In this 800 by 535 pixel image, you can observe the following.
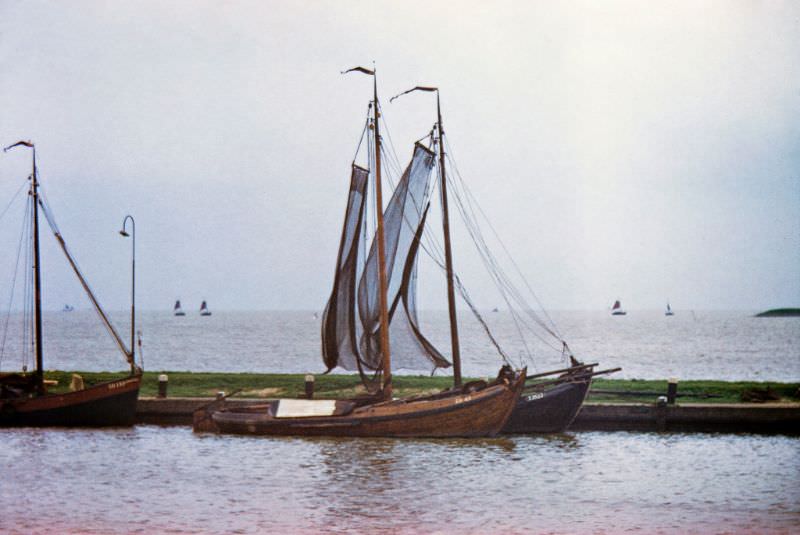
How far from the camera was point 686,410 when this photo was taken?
25.4 m

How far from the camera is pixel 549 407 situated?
25141 millimetres

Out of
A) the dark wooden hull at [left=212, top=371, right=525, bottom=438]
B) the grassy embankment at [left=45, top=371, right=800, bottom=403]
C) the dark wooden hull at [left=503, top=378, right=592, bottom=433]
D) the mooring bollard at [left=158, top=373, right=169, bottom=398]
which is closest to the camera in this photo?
the dark wooden hull at [left=212, top=371, right=525, bottom=438]

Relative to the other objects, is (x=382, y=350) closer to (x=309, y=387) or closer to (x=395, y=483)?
(x=309, y=387)

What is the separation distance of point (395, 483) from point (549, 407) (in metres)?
7.60

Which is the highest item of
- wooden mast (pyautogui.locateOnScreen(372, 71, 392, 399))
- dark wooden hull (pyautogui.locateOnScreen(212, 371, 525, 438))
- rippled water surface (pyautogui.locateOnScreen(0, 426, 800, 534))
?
wooden mast (pyautogui.locateOnScreen(372, 71, 392, 399))

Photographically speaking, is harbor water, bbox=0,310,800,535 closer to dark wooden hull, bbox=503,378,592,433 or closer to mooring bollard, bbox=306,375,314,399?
dark wooden hull, bbox=503,378,592,433

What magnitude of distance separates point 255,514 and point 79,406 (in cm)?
1240

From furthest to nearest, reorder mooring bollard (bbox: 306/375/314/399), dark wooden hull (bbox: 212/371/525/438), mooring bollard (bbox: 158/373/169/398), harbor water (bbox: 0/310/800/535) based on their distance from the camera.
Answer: mooring bollard (bbox: 158/373/169/398)
mooring bollard (bbox: 306/375/314/399)
dark wooden hull (bbox: 212/371/525/438)
harbor water (bbox: 0/310/800/535)

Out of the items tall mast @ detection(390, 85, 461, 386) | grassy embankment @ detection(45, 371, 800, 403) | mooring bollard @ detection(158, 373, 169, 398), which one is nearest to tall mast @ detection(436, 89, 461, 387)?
tall mast @ detection(390, 85, 461, 386)

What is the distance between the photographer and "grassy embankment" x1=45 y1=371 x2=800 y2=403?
1109 inches

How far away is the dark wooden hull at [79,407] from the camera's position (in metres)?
26.2

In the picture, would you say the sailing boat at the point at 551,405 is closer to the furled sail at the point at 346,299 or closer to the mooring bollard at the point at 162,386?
the furled sail at the point at 346,299

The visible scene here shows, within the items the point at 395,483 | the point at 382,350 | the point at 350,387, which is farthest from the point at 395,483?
the point at 350,387

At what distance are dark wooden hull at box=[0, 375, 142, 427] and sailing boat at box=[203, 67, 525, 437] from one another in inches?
102
